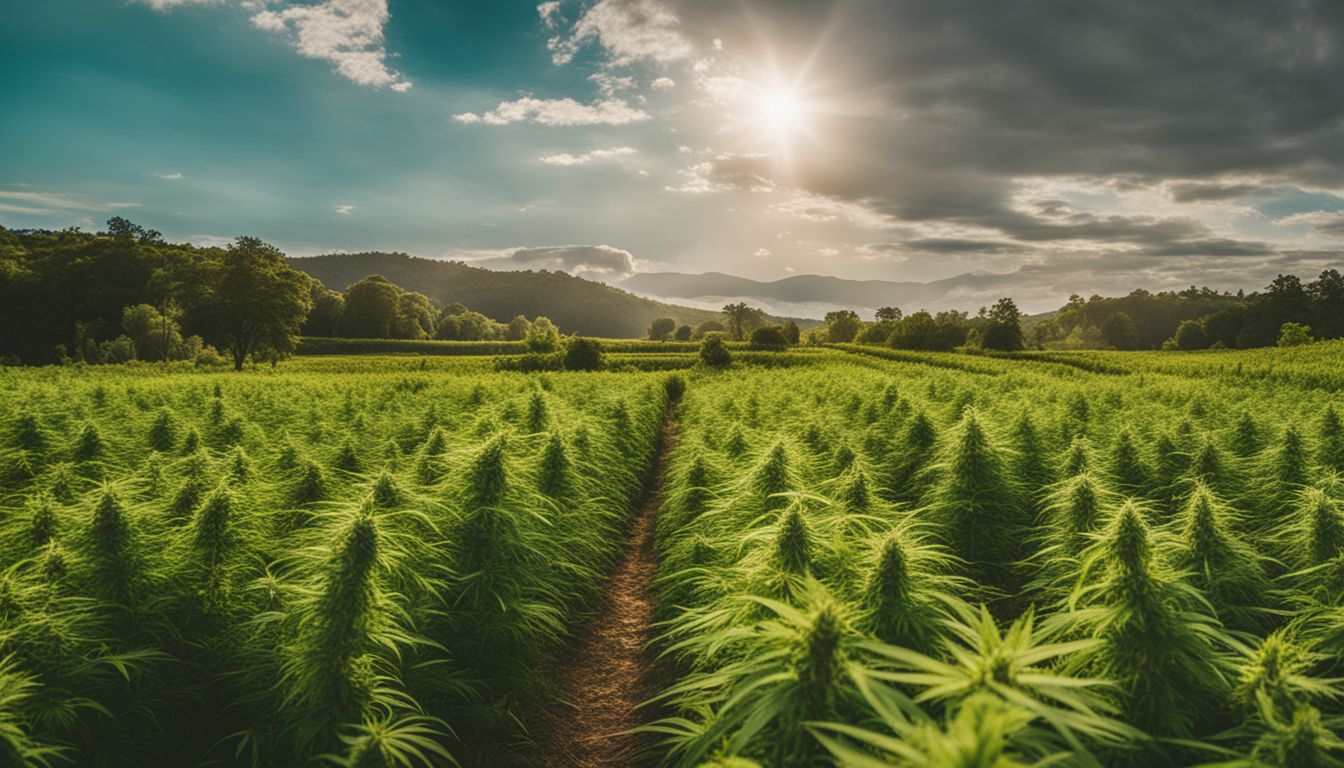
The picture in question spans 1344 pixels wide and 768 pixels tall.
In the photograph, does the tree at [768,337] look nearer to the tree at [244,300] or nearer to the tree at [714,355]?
the tree at [714,355]

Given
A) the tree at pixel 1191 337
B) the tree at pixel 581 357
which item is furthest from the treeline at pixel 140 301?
the tree at pixel 1191 337

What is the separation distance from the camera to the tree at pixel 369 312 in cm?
10275

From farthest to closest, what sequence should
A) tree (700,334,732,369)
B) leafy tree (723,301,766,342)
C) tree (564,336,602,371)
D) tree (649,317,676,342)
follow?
tree (649,317,676,342) → leafy tree (723,301,766,342) → tree (700,334,732,369) → tree (564,336,602,371)

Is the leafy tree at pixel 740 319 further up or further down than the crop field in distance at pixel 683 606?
further up

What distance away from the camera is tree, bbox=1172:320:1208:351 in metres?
104

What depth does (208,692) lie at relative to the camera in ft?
16.6

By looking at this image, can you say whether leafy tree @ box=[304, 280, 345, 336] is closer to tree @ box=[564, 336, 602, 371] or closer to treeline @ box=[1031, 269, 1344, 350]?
tree @ box=[564, 336, 602, 371]

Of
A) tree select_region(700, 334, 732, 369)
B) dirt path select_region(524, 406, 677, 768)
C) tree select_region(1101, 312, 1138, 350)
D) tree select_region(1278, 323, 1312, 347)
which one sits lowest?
dirt path select_region(524, 406, 677, 768)

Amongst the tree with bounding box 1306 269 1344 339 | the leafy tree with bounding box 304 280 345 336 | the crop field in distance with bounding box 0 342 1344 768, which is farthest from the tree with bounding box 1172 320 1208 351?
the leafy tree with bounding box 304 280 345 336

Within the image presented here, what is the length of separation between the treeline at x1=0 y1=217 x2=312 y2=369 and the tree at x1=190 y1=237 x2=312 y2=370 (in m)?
0.08

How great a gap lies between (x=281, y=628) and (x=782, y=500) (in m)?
5.20

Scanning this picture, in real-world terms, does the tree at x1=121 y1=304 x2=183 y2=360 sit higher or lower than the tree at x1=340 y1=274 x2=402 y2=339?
lower

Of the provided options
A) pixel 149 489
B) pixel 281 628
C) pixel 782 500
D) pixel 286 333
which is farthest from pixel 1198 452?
pixel 286 333

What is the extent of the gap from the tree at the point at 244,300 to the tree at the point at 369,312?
5267 centimetres
